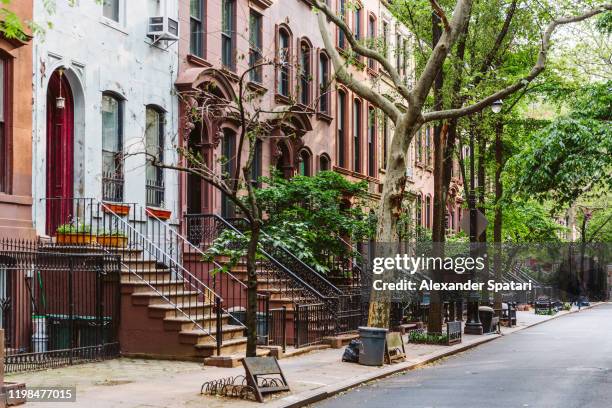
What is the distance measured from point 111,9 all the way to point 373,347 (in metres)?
9.15

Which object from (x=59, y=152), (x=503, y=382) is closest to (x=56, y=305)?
(x=59, y=152)

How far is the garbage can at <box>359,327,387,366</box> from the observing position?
661 inches

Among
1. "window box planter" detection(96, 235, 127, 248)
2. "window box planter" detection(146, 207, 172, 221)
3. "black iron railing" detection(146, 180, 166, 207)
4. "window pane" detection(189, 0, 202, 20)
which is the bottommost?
"window box planter" detection(96, 235, 127, 248)

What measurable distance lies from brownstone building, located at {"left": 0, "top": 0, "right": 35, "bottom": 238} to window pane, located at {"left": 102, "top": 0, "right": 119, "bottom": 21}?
120 inches

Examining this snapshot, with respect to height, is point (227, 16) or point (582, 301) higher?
point (227, 16)

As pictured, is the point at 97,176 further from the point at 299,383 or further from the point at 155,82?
the point at 299,383

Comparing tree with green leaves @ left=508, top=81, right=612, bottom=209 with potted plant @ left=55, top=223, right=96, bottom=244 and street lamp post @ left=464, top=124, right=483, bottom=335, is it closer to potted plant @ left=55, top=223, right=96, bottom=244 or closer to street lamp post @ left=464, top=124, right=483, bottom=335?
street lamp post @ left=464, top=124, right=483, bottom=335

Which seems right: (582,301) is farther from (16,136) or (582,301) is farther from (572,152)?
(16,136)

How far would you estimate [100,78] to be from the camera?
18.2 m

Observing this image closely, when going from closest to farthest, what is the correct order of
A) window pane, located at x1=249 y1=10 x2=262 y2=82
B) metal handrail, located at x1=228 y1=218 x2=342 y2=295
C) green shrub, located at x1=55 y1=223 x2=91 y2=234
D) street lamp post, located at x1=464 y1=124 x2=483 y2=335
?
green shrub, located at x1=55 y1=223 x2=91 y2=234 < metal handrail, located at x1=228 y1=218 x2=342 y2=295 < window pane, located at x1=249 y1=10 x2=262 y2=82 < street lamp post, located at x1=464 y1=124 x2=483 y2=335

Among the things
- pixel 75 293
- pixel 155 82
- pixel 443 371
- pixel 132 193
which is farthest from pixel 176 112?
pixel 443 371

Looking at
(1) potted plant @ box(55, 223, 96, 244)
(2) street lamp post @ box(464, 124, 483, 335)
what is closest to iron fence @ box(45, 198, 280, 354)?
(1) potted plant @ box(55, 223, 96, 244)

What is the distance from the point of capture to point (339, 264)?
2497 cm

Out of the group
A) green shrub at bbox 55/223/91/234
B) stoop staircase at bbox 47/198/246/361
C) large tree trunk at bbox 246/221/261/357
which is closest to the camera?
large tree trunk at bbox 246/221/261/357
